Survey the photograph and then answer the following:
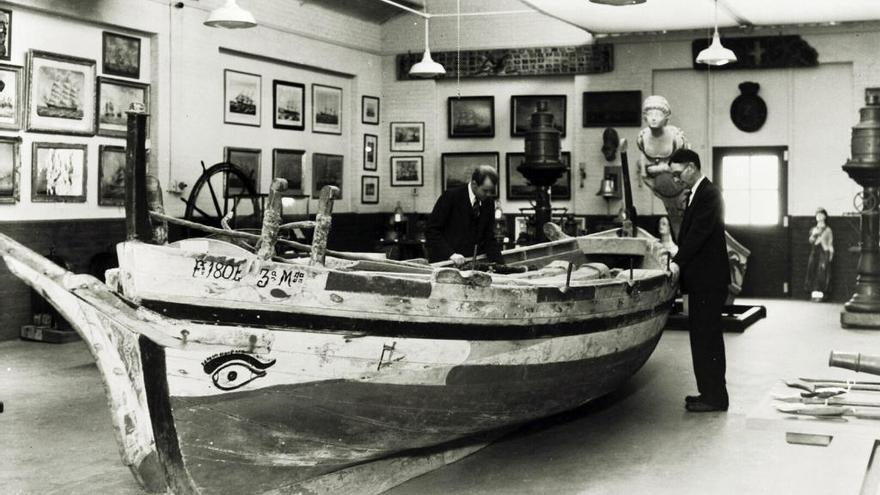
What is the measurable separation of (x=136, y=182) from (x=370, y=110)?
437 inches

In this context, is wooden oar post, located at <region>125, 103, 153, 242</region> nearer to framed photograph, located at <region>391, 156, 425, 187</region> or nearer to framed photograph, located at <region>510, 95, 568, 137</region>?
framed photograph, located at <region>510, 95, 568, 137</region>

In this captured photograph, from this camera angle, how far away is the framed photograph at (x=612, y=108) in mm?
13859

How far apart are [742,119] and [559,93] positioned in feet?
8.65

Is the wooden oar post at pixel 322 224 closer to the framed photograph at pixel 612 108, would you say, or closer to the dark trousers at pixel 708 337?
the dark trousers at pixel 708 337

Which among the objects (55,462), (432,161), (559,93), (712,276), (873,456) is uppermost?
(559,93)

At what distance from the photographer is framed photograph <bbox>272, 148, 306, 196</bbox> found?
1295cm

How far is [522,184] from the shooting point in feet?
48.1

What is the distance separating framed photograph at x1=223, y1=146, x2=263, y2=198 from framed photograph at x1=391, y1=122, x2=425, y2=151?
3.03 m

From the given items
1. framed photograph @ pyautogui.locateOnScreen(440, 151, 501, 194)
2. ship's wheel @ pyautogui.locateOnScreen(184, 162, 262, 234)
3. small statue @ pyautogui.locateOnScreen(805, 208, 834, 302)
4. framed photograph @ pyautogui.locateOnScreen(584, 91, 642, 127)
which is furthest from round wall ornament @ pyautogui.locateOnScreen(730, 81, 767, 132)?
ship's wheel @ pyautogui.locateOnScreen(184, 162, 262, 234)

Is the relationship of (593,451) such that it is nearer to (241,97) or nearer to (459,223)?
(459,223)

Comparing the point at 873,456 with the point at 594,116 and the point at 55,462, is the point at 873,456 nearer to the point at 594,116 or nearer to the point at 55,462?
the point at 55,462

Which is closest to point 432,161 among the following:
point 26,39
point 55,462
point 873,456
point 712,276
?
point 26,39

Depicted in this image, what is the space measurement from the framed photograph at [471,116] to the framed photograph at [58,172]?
6.31 metres

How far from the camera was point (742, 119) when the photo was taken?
43.8ft
